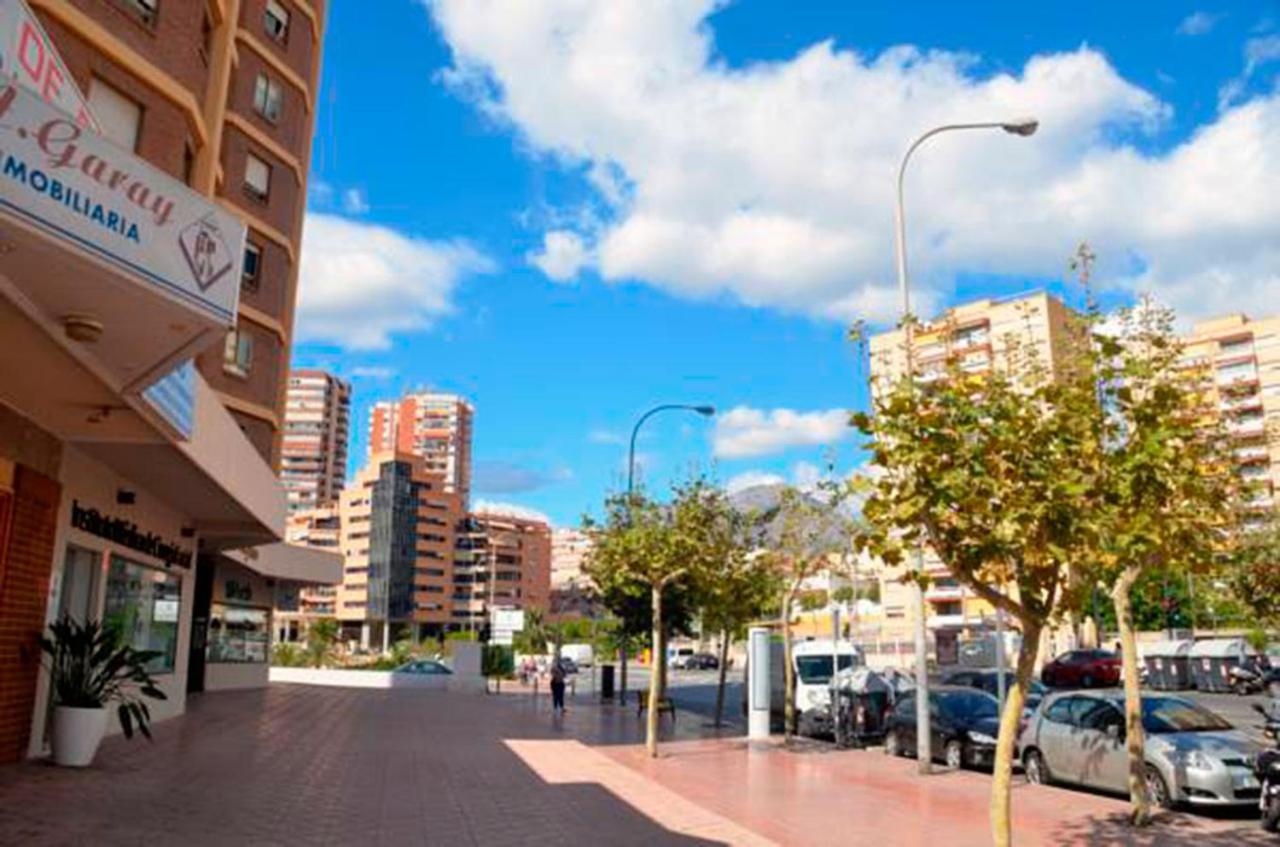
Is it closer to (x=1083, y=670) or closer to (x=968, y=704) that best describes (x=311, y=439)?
(x=1083, y=670)

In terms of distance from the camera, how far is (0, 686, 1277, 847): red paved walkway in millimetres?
10703

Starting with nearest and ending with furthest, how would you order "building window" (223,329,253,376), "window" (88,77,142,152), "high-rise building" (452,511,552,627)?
"window" (88,77,142,152)
"building window" (223,329,253,376)
"high-rise building" (452,511,552,627)

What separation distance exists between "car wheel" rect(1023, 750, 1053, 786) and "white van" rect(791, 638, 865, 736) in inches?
319

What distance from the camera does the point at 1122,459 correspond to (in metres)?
9.00

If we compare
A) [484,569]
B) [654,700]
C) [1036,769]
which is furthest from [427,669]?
[484,569]

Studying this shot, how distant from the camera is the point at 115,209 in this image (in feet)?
26.1

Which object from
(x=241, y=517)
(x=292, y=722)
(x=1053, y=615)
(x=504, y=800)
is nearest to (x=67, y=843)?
(x=504, y=800)

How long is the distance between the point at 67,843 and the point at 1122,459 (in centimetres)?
966

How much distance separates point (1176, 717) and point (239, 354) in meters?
25.7

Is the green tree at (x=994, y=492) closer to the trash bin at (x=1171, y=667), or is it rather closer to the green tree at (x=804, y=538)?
the green tree at (x=804, y=538)

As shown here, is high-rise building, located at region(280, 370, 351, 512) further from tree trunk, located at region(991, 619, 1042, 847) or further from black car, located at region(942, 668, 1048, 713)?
tree trunk, located at region(991, 619, 1042, 847)

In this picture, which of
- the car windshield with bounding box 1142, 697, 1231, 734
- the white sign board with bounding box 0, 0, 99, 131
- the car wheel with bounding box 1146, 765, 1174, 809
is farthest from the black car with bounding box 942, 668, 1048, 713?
the white sign board with bounding box 0, 0, 99, 131

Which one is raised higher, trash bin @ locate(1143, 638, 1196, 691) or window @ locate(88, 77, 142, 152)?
window @ locate(88, 77, 142, 152)

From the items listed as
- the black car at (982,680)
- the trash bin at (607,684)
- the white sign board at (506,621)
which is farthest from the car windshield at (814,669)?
the white sign board at (506,621)
